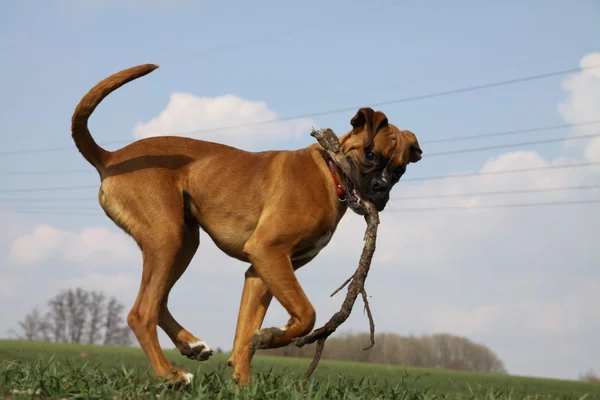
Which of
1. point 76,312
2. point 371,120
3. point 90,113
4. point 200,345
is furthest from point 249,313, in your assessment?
point 76,312

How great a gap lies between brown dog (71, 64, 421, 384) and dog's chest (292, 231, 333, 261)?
19 millimetres

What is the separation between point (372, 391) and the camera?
7.68 m

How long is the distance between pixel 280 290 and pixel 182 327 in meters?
1.41

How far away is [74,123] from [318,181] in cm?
257

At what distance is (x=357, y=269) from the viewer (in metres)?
7.96

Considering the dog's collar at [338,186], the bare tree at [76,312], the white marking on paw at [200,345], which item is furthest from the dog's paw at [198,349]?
the bare tree at [76,312]

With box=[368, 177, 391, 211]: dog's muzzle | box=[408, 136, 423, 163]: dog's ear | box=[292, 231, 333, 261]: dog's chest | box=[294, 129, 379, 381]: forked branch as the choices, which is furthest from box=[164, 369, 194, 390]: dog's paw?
box=[408, 136, 423, 163]: dog's ear

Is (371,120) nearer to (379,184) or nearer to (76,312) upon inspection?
(379,184)

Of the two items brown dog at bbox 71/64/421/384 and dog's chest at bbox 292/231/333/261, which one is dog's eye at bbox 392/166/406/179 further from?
dog's chest at bbox 292/231/333/261

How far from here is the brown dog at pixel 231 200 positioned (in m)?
7.43

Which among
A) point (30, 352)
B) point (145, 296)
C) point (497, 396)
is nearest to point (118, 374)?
point (145, 296)

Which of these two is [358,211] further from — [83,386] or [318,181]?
[83,386]

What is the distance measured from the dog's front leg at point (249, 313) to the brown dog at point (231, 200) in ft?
0.03

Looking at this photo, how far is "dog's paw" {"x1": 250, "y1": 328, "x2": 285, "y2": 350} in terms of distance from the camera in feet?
22.7
